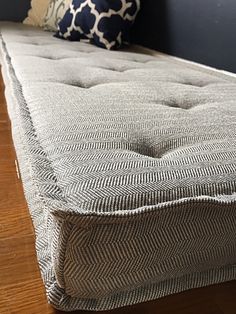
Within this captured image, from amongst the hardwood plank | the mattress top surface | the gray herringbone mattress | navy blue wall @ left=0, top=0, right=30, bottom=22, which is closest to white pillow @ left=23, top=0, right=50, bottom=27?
navy blue wall @ left=0, top=0, right=30, bottom=22

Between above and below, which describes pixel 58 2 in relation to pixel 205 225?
above

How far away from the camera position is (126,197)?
0.40 metres

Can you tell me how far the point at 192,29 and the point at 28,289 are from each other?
1.20 meters

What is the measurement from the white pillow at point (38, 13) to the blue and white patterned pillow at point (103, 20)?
1.64 feet

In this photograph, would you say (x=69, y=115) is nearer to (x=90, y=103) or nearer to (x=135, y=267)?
(x=90, y=103)

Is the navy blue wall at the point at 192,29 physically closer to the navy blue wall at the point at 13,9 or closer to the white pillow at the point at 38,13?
the white pillow at the point at 38,13

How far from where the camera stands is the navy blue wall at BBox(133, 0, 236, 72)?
1220mm

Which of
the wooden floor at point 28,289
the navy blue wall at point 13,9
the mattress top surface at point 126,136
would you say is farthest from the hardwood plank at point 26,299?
the navy blue wall at point 13,9

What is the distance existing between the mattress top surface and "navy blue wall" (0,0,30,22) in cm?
166

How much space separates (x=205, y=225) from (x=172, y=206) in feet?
0.22

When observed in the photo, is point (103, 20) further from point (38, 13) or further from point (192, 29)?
point (38, 13)

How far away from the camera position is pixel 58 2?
6.22 feet

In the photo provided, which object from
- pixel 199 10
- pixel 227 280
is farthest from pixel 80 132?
pixel 199 10

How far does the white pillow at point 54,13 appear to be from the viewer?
185 centimetres
